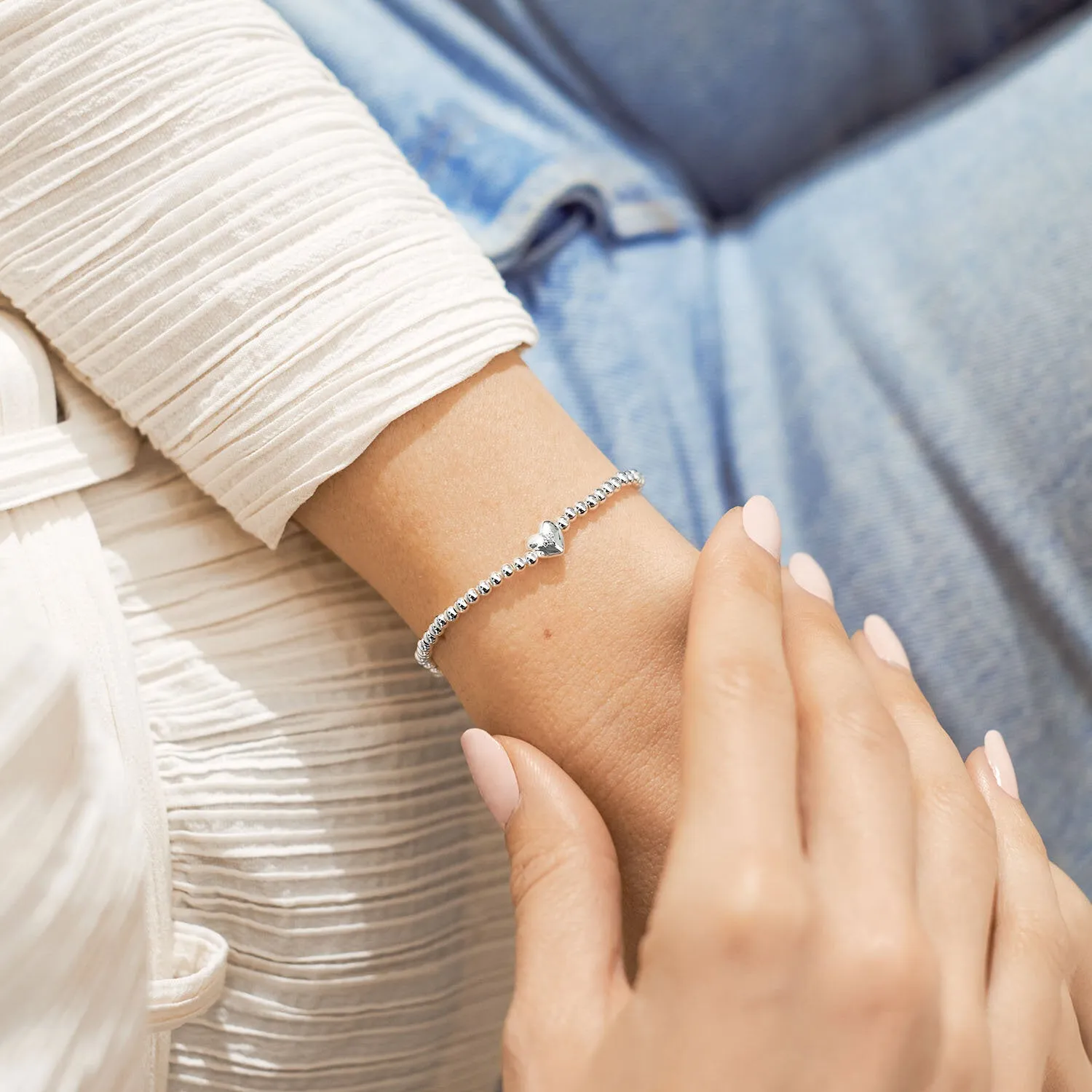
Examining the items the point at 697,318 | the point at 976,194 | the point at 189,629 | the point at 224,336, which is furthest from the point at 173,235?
the point at 976,194

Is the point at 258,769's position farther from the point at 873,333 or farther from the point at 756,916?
the point at 873,333

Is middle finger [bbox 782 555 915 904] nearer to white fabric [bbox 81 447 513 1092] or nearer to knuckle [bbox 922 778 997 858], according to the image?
knuckle [bbox 922 778 997 858]

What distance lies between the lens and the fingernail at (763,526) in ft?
1.80

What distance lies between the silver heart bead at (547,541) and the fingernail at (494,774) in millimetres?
108

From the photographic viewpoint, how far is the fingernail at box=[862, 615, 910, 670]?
0.63 m

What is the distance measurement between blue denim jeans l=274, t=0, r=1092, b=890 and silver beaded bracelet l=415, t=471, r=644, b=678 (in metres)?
0.15

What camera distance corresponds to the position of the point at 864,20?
2.66ft

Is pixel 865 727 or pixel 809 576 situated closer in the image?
pixel 865 727

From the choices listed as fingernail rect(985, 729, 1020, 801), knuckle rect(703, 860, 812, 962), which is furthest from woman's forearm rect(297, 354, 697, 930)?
fingernail rect(985, 729, 1020, 801)

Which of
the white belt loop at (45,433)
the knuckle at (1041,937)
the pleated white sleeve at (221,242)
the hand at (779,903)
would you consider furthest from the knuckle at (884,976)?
the white belt loop at (45,433)

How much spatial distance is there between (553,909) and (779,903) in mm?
121

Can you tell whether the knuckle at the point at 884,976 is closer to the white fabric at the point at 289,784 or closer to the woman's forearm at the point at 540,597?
the woman's forearm at the point at 540,597

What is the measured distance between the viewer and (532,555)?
0.52 meters

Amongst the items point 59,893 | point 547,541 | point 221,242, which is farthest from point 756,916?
point 221,242
